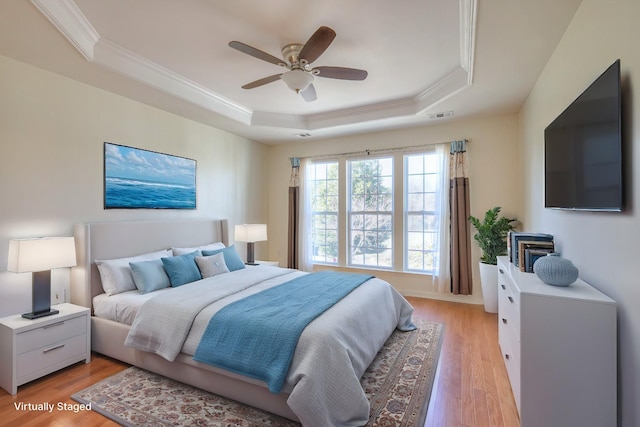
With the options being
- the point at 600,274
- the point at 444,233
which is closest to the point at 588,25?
the point at 600,274

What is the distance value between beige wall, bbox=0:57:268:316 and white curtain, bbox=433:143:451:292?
368 centimetres

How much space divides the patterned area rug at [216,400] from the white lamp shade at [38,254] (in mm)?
1030

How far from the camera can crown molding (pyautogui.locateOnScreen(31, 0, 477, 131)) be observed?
2166 mm

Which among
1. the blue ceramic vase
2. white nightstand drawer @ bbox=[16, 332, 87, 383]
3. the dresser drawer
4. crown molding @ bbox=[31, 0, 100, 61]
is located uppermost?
crown molding @ bbox=[31, 0, 100, 61]

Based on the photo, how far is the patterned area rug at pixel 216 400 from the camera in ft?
6.31

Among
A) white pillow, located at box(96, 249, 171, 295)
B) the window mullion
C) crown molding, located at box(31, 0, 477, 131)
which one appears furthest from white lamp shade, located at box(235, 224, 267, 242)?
white pillow, located at box(96, 249, 171, 295)

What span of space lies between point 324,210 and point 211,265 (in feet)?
8.01

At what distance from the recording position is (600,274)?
5.59ft

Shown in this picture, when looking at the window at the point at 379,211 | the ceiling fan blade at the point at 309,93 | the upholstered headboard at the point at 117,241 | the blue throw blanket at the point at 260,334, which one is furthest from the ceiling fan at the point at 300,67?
the window at the point at 379,211

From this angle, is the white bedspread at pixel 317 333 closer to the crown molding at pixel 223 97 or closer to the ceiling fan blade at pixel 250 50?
the ceiling fan blade at pixel 250 50

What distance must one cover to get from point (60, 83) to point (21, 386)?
2.60 metres

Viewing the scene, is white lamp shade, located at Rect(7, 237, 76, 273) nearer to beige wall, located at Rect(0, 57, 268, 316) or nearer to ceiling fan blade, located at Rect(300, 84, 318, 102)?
beige wall, located at Rect(0, 57, 268, 316)

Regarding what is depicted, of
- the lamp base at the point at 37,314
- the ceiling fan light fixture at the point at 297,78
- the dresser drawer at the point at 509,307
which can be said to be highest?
the ceiling fan light fixture at the point at 297,78

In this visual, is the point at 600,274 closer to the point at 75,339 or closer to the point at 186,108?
the point at 75,339
